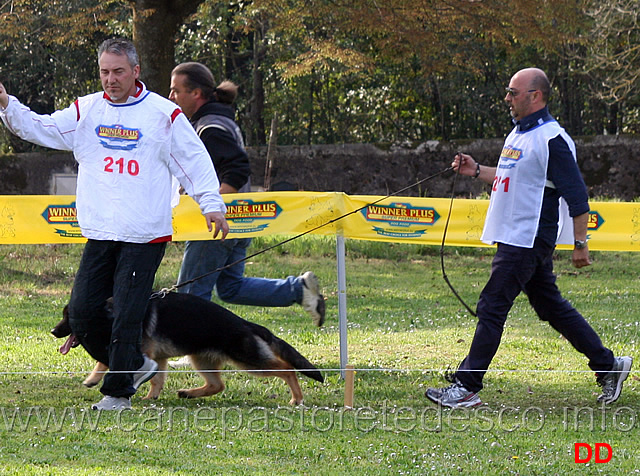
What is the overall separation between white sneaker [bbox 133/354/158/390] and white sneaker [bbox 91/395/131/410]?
112 millimetres

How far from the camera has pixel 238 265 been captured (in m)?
6.58

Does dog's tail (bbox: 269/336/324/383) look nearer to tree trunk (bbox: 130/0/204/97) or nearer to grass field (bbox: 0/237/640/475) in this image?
grass field (bbox: 0/237/640/475)

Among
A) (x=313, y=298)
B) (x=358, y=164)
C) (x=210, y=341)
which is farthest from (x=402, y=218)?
(x=358, y=164)

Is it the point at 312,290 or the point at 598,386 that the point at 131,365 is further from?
the point at 598,386

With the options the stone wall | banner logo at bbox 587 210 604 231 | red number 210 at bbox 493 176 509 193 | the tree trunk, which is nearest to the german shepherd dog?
red number 210 at bbox 493 176 509 193

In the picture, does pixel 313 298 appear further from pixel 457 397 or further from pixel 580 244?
pixel 580 244

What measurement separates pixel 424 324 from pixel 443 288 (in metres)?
2.67

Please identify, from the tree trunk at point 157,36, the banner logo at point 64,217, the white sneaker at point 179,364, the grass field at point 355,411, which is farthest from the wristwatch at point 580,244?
the tree trunk at point 157,36

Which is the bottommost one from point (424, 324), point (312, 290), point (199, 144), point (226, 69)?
point (424, 324)

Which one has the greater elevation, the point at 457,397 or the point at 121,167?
the point at 121,167

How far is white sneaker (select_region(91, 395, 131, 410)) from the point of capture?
17.0 feet

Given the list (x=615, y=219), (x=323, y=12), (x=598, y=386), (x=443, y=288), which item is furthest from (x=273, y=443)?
(x=323, y=12)

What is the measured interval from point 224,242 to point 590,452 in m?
2.99

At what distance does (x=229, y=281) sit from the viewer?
6.47 m
